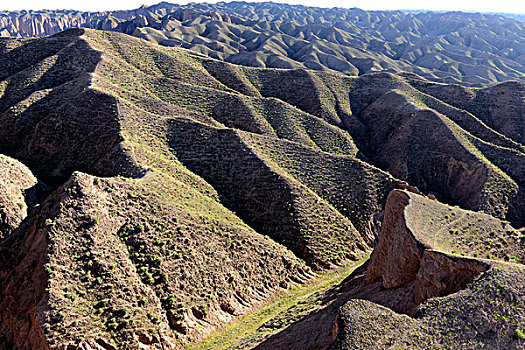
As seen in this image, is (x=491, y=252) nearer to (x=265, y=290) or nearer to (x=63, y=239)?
(x=265, y=290)

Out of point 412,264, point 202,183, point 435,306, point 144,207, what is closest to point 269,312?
point 412,264

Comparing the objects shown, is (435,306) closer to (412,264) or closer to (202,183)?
(412,264)

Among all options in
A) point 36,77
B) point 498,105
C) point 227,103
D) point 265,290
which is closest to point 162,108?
point 227,103

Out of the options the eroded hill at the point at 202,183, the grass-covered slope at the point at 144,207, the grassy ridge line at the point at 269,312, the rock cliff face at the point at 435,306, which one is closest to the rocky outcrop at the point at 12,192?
the eroded hill at the point at 202,183

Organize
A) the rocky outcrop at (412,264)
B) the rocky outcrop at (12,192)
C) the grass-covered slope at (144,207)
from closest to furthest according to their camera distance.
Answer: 1. the rocky outcrop at (412,264)
2. the grass-covered slope at (144,207)
3. the rocky outcrop at (12,192)

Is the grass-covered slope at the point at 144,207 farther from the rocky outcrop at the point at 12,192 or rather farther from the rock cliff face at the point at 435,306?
the rock cliff face at the point at 435,306
